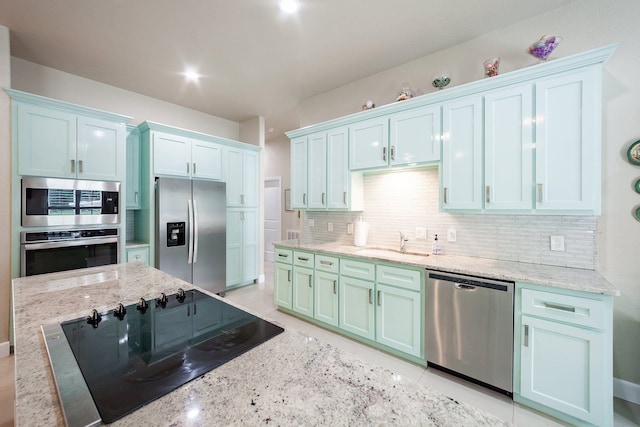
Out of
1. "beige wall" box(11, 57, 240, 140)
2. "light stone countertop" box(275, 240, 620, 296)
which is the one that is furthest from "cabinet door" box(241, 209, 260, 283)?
"light stone countertop" box(275, 240, 620, 296)

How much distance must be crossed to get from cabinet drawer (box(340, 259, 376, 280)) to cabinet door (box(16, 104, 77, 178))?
2.96 m

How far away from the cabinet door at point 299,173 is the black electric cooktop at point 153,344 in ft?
7.48

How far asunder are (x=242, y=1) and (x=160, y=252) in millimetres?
2870

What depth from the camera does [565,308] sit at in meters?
1.66

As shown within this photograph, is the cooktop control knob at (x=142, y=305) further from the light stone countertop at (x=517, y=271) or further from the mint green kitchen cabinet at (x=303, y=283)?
the mint green kitchen cabinet at (x=303, y=283)

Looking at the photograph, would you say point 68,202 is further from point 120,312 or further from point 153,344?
point 153,344

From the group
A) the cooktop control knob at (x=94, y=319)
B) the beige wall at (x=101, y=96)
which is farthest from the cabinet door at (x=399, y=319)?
the beige wall at (x=101, y=96)

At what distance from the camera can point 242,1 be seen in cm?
207

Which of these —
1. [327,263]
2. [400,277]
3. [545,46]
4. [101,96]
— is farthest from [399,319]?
[101,96]

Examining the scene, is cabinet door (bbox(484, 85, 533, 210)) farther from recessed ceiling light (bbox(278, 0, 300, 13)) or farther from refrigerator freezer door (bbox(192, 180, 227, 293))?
refrigerator freezer door (bbox(192, 180, 227, 293))

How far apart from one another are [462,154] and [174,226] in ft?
11.3

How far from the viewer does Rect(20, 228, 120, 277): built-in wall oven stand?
8.11 feet

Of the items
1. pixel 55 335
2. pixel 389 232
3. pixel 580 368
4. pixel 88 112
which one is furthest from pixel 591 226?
pixel 88 112

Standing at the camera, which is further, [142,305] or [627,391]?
[627,391]
